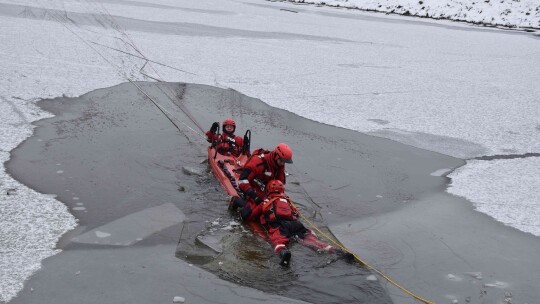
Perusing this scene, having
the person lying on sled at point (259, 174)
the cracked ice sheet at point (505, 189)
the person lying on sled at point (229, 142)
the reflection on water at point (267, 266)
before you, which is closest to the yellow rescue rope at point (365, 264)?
the reflection on water at point (267, 266)

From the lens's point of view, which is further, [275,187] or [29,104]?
[29,104]

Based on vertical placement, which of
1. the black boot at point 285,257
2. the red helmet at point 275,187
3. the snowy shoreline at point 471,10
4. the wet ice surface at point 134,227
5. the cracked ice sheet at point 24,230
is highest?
the snowy shoreline at point 471,10

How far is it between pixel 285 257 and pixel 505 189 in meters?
4.20

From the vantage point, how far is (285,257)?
5.86 meters

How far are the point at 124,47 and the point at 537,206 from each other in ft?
40.2

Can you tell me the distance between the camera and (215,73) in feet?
47.8

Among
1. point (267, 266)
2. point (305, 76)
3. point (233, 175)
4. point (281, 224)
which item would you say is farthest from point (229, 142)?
point (305, 76)

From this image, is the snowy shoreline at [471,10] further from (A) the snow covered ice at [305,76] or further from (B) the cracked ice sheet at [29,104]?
(B) the cracked ice sheet at [29,104]

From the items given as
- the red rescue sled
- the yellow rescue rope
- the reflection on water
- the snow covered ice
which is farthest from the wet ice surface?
the yellow rescue rope

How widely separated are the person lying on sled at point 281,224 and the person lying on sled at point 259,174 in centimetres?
22

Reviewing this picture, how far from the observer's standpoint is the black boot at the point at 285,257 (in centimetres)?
586

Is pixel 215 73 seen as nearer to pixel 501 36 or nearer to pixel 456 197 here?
pixel 456 197

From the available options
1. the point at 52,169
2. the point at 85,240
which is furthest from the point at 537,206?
the point at 52,169

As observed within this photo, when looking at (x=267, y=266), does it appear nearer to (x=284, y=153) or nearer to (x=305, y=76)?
(x=284, y=153)
